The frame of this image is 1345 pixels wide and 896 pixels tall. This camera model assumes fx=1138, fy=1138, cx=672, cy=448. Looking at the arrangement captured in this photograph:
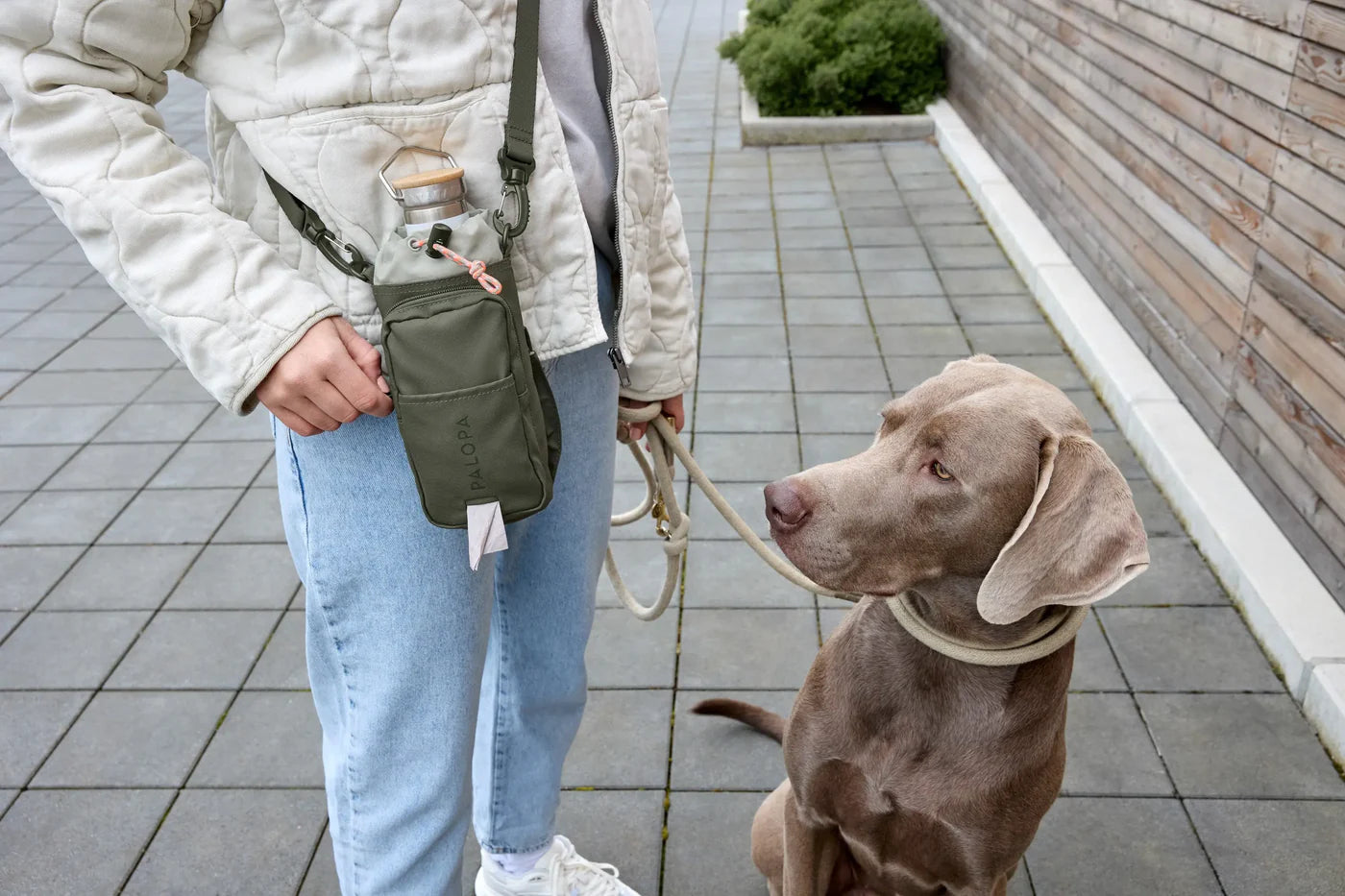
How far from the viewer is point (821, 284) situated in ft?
17.8

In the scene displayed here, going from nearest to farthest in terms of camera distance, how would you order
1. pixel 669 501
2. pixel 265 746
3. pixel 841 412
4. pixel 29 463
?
1. pixel 669 501
2. pixel 265 746
3. pixel 29 463
4. pixel 841 412

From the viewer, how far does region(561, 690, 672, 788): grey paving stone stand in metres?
2.71

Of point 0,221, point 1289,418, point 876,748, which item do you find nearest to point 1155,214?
point 1289,418

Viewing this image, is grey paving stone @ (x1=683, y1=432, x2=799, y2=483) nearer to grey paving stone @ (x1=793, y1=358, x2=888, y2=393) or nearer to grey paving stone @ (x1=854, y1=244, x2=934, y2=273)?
grey paving stone @ (x1=793, y1=358, x2=888, y2=393)

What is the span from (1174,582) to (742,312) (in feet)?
7.91

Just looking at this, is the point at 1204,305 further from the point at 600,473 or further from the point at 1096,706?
the point at 600,473

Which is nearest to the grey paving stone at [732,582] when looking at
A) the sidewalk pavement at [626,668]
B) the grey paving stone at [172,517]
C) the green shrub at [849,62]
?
the sidewalk pavement at [626,668]

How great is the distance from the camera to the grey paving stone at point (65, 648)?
3074mm

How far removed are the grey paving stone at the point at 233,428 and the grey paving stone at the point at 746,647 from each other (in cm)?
196

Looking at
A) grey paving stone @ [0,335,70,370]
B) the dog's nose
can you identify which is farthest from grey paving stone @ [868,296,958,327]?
grey paving stone @ [0,335,70,370]

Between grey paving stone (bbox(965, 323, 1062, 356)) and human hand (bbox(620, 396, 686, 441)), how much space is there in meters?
2.82

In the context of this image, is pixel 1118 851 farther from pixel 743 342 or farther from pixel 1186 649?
pixel 743 342

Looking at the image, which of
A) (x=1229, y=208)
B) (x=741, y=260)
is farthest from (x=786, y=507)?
(x=741, y=260)

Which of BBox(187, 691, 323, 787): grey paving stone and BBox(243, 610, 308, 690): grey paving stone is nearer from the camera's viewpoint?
BBox(187, 691, 323, 787): grey paving stone
